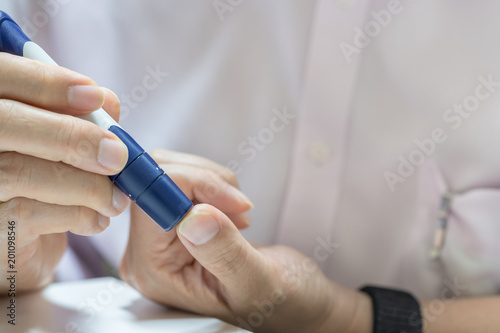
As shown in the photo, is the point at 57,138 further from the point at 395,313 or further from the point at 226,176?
the point at 395,313

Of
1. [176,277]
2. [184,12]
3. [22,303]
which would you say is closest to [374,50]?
[184,12]

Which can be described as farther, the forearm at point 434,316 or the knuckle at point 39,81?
the forearm at point 434,316

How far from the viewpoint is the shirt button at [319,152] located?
0.55 m

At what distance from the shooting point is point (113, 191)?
0.37 m

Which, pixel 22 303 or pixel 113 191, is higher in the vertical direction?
pixel 113 191

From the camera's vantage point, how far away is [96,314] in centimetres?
41

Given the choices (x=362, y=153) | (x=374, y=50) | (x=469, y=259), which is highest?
(x=374, y=50)

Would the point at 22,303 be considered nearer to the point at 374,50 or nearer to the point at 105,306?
the point at 105,306

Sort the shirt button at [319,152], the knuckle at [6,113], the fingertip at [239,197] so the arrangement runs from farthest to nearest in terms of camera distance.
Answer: the shirt button at [319,152]
the fingertip at [239,197]
the knuckle at [6,113]

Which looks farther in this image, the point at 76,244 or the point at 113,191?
the point at 76,244

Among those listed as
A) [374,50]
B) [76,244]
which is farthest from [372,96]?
[76,244]

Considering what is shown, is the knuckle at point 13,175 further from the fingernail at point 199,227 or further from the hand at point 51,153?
the fingernail at point 199,227

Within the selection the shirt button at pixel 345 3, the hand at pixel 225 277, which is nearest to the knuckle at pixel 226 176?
the hand at pixel 225 277

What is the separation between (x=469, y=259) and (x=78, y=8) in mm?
526
